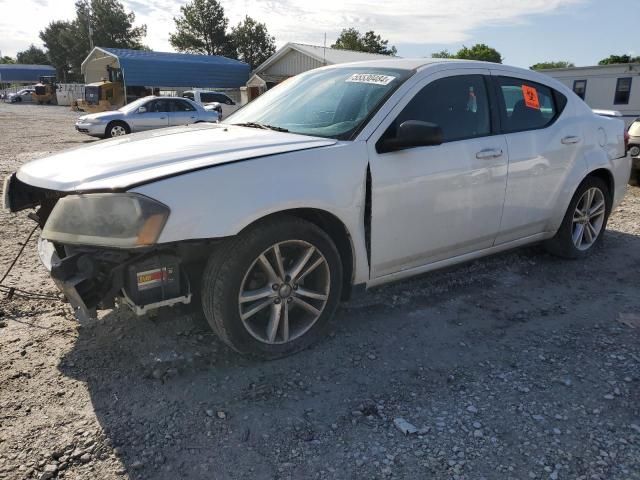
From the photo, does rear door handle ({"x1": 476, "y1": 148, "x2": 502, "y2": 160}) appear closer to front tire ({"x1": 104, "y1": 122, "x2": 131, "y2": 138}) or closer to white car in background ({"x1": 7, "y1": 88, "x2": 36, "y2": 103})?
front tire ({"x1": 104, "y1": 122, "x2": 131, "y2": 138})

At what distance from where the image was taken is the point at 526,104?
4.12 meters

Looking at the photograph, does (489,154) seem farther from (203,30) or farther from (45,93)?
(203,30)

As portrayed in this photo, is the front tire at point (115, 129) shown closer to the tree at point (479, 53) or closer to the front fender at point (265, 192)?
the front fender at point (265, 192)

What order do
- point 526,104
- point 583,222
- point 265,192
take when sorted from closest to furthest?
point 265,192 < point 526,104 < point 583,222

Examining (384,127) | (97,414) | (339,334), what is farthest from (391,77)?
(97,414)

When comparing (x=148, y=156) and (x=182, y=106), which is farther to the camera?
(x=182, y=106)

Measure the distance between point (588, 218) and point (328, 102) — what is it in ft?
9.32

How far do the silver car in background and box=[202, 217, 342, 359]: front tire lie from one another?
14.4 meters

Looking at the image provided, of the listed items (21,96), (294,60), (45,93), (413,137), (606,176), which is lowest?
(606,176)

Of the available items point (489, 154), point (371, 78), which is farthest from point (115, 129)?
point (489, 154)

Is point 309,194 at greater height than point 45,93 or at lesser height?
lesser

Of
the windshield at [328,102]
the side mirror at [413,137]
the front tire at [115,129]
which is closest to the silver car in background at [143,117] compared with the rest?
the front tire at [115,129]

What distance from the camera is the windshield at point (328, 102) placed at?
3281mm

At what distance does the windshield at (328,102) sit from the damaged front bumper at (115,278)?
4.26 feet
